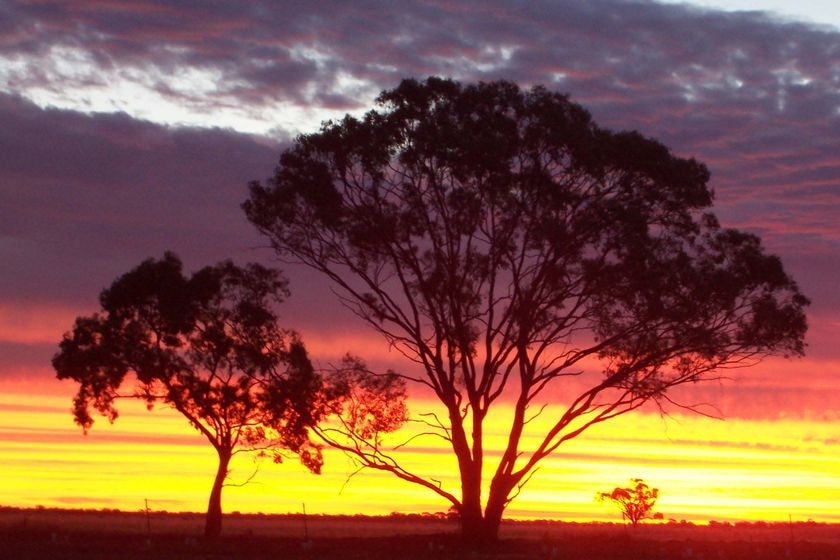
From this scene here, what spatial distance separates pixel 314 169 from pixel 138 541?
1480 centimetres

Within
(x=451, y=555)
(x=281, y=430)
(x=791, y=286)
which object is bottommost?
(x=451, y=555)

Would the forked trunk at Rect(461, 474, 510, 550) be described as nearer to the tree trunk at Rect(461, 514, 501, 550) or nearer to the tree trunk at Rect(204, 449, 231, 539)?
the tree trunk at Rect(461, 514, 501, 550)

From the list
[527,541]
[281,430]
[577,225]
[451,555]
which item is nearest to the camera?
[451,555]

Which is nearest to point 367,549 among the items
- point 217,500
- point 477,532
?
point 477,532

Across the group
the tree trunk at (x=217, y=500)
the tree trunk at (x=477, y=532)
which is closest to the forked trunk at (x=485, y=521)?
the tree trunk at (x=477, y=532)

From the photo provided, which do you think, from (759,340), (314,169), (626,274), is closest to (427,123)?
(314,169)

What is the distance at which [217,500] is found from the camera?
1912 inches

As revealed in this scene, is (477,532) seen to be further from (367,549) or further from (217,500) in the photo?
(217,500)

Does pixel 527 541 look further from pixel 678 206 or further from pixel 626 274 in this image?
pixel 678 206

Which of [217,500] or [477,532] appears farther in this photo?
[217,500]

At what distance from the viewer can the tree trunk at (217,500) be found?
158 ft

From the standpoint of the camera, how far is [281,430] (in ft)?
160

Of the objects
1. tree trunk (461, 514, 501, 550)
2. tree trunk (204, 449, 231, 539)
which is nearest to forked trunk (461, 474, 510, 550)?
tree trunk (461, 514, 501, 550)

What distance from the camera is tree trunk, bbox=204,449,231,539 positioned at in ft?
158
